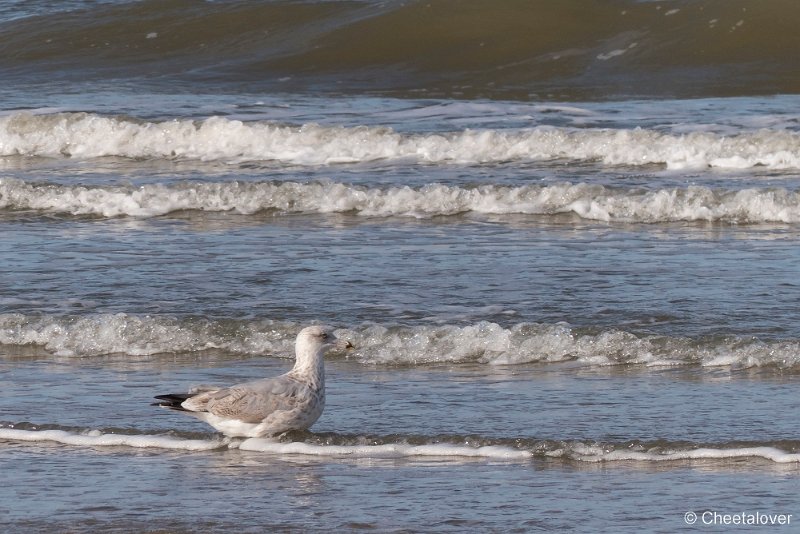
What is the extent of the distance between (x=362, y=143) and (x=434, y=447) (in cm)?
764

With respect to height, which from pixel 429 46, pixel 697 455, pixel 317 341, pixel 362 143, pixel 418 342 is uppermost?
pixel 429 46

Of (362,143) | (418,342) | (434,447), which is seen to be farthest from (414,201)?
(434,447)

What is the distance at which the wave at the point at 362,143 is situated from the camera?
12.1 metres

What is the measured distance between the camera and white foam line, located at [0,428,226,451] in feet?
18.9

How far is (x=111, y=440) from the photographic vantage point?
5777 millimetres

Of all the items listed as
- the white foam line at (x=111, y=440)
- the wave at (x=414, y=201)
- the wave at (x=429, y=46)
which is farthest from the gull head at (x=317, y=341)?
the wave at (x=429, y=46)

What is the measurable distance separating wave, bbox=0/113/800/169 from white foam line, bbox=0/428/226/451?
696cm

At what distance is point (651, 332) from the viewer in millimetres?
6992

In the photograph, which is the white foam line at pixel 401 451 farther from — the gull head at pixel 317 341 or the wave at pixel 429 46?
the wave at pixel 429 46

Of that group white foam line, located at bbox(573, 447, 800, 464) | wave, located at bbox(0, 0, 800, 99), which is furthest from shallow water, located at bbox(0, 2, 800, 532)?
wave, located at bbox(0, 0, 800, 99)

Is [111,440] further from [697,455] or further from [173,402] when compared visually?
[697,455]

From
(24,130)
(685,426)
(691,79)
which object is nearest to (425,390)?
(685,426)

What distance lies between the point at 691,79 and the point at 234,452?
37.9 feet

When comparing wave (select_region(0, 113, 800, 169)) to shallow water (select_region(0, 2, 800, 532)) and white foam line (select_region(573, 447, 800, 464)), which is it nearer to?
shallow water (select_region(0, 2, 800, 532))
